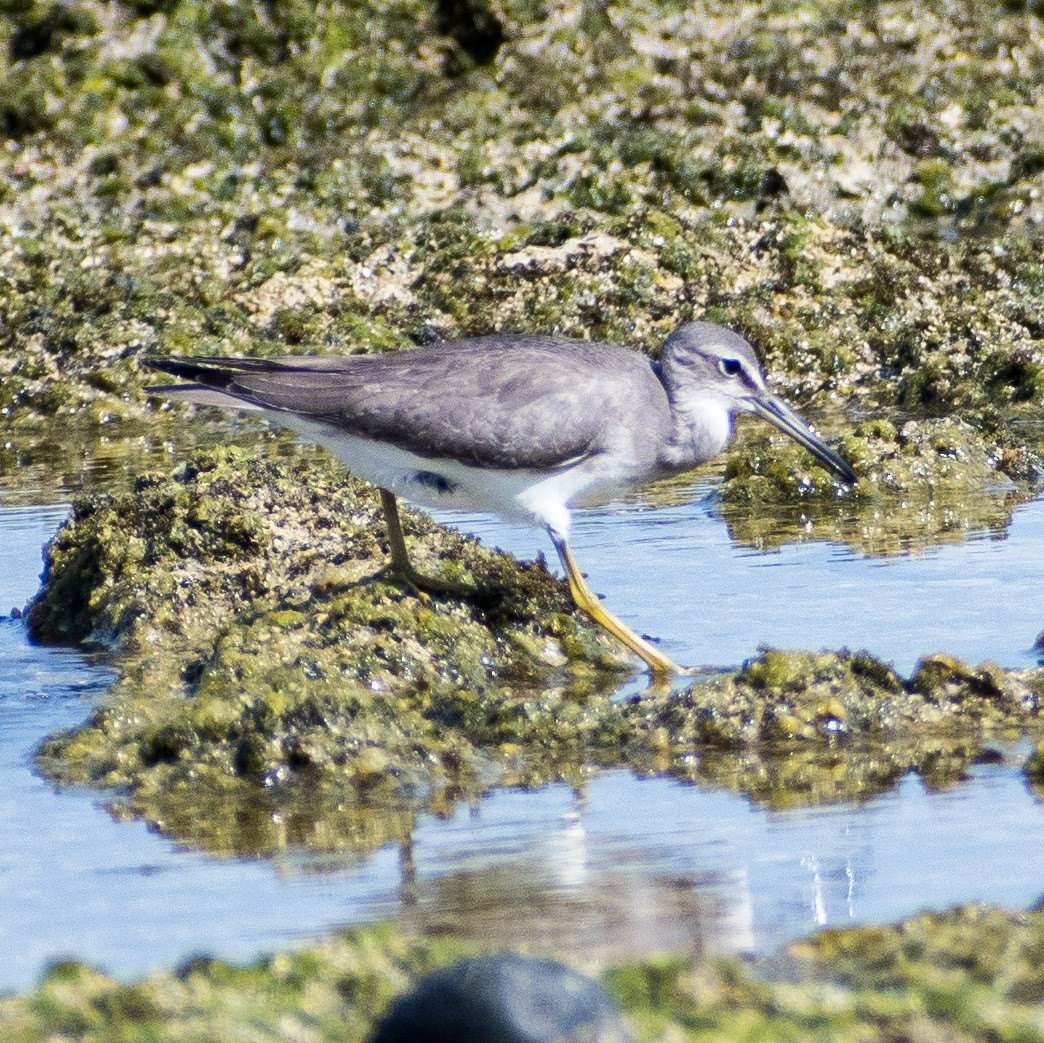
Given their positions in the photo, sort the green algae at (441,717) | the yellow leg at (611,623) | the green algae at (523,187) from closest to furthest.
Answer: the green algae at (441,717), the yellow leg at (611,623), the green algae at (523,187)

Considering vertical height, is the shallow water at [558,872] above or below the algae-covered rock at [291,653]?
below

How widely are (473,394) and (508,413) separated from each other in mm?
167

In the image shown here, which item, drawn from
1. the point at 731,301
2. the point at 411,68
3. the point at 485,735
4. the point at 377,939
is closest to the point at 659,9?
the point at 411,68

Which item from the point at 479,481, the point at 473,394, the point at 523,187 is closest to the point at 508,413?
the point at 473,394

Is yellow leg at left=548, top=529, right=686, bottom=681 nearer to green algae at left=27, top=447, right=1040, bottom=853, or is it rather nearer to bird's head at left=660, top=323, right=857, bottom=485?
green algae at left=27, top=447, right=1040, bottom=853

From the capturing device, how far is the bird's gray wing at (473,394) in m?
5.96

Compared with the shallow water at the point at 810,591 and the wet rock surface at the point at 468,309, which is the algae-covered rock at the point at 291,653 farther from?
the shallow water at the point at 810,591

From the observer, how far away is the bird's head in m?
6.34

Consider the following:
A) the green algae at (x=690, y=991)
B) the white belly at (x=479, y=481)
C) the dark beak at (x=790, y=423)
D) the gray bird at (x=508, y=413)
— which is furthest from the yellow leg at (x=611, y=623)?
the green algae at (x=690, y=991)

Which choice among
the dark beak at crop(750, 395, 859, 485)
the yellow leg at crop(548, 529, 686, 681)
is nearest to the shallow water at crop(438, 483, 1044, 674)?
the yellow leg at crop(548, 529, 686, 681)

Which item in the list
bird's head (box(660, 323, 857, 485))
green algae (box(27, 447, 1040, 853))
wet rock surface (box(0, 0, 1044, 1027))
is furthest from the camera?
→ bird's head (box(660, 323, 857, 485))

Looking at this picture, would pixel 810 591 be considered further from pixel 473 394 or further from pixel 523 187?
pixel 523 187

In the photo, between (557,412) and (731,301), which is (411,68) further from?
(557,412)

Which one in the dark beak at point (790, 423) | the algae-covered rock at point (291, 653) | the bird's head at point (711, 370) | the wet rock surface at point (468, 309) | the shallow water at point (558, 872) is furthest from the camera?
the dark beak at point (790, 423)
